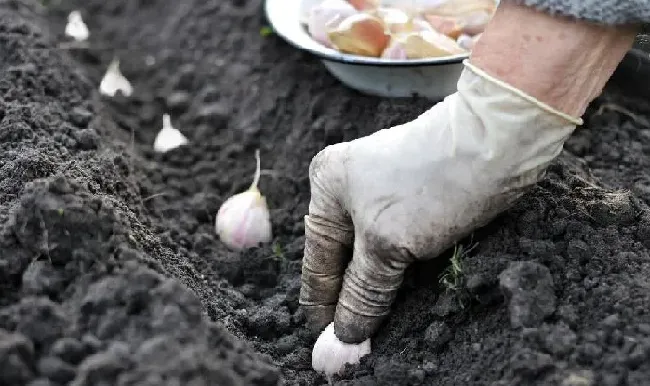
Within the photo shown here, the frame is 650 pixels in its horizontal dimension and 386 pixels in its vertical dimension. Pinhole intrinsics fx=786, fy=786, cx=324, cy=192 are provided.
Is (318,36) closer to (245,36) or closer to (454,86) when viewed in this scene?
(454,86)

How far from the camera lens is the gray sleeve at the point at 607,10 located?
130cm

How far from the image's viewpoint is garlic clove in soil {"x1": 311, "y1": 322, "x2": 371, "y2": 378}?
159 cm

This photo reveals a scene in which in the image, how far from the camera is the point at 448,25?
2.25m

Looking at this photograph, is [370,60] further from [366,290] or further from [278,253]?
[366,290]

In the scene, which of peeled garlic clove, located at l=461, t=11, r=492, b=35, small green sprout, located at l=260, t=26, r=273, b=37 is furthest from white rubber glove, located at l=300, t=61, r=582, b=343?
small green sprout, located at l=260, t=26, r=273, b=37

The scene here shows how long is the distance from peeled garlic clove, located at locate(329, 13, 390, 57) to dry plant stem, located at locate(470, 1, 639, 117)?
0.73 m

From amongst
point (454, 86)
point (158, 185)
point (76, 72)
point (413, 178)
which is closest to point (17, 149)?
point (158, 185)

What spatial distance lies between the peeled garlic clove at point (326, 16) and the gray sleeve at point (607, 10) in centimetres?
Answer: 95

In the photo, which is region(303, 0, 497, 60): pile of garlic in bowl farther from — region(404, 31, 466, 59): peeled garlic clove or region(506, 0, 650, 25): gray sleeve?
region(506, 0, 650, 25): gray sleeve

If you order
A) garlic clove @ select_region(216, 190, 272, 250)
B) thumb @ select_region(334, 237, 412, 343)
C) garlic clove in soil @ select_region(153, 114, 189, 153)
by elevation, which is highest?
thumb @ select_region(334, 237, 412, 343)

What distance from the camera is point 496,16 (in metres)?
1.42

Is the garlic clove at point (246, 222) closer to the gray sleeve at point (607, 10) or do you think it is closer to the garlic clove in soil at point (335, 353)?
the garlic clove in soil at point (335, 353)

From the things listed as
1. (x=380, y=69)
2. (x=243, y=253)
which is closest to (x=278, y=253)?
(x=243, y=253)

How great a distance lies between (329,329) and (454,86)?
86cm
